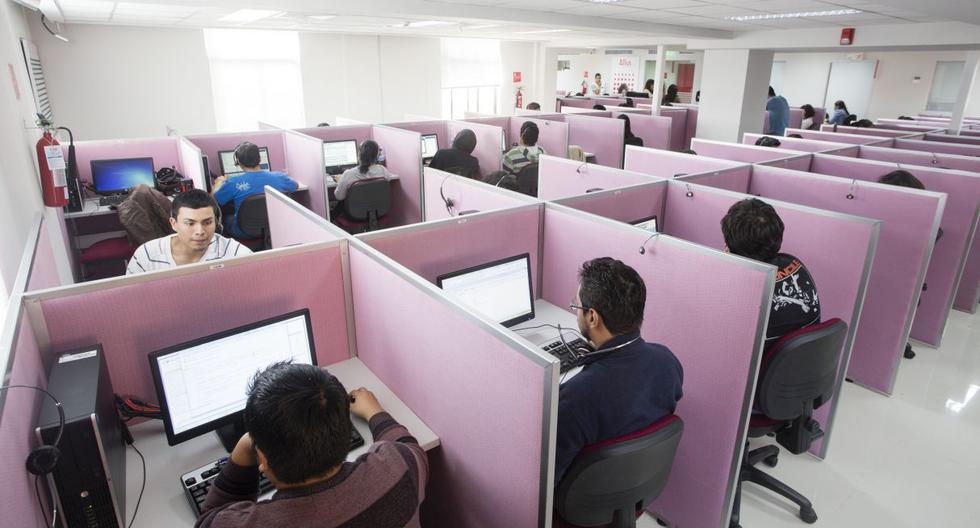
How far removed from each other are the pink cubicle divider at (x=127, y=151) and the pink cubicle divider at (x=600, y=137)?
141 inches

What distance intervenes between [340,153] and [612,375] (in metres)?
4.43

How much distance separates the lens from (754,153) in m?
4.39

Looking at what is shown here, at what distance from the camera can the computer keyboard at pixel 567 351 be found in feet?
6.46

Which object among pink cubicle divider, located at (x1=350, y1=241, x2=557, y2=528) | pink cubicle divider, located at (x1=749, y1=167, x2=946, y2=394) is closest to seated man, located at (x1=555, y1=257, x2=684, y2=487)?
pink cubicle divider, located at (x1=350, y1=241, x2=557, y2=528)

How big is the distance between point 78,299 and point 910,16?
23.6 feet

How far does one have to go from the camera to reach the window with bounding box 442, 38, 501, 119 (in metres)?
10.2

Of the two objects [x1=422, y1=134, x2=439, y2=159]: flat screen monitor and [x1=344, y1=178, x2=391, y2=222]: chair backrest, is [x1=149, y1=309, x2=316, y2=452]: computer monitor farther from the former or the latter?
[x1=422, y1=134, x2=439, y2=159]: flat screen monitor

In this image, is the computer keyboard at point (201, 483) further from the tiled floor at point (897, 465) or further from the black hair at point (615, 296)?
the tiled floor at point (897, 465)

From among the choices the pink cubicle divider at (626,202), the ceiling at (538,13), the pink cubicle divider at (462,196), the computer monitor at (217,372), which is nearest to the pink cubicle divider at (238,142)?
the ceiling at (538,13)

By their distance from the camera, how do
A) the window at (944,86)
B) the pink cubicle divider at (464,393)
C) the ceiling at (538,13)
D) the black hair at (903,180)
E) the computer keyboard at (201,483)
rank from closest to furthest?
the pink cubicle divider at (464,393) → the computer keyboard at (201,483) → the black hair at (903,180) → the ceiling at (538,13) → the window at (944,86)

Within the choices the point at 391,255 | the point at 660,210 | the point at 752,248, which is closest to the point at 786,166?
the point at 660,210

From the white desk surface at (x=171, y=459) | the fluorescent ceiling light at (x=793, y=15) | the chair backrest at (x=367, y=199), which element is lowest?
the white desk surface at (x=171, y=459)

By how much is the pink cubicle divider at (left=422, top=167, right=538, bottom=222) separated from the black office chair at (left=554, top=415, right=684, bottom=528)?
4.24ft

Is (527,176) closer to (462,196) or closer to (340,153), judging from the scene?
(340,153)
